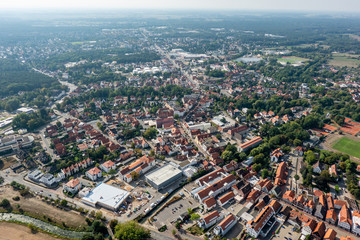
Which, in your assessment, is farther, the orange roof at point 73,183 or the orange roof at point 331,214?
the orange roof at point 73,183

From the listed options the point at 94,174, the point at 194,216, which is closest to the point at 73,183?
the point at 94,174

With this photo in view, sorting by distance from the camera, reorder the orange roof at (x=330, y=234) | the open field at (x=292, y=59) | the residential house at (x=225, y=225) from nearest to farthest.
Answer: the orange roof at (x=330, y=234)
the residential house at (x=225, y=225)
the open field at (x=292, y=59)

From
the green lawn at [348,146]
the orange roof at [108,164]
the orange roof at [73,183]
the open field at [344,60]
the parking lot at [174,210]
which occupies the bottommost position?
the green lawn at [348,146]

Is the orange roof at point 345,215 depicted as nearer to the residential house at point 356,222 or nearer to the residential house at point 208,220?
the residential house at point 356,222

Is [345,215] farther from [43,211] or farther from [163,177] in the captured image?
[43,211]

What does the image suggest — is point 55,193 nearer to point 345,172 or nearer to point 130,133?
point 130,133

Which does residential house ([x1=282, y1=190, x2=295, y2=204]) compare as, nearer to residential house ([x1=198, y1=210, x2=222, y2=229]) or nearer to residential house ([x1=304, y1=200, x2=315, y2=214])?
residential house ([x1=304, y1=200, x2=315, y2=214])

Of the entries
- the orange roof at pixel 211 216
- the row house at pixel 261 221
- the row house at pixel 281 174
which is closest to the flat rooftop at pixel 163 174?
the orange roof at pixel 211 216

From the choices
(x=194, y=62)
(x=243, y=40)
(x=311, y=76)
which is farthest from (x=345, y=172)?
(x=243, y=40)
